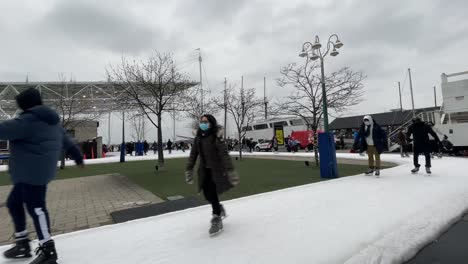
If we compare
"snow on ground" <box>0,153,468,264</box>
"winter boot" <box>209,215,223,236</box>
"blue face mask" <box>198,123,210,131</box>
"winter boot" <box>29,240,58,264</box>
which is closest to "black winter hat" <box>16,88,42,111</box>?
"winter boot" <box>29,240,58,264</box>

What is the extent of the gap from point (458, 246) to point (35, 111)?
4957 millimetres

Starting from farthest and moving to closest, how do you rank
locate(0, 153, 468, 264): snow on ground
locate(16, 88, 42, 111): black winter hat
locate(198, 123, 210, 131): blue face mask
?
locate(198, 123, 210, 131): blue face mask
locate(0, 153, 468, 264): snow on ground
locate(16, 88, 42, 111): black winter hat

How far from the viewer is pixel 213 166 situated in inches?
165

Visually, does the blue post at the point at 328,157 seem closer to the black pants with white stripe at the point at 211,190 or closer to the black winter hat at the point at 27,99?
the black pants with white stripe at the point at 211,190

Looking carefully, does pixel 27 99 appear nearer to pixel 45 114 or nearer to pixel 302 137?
pixel 45 114

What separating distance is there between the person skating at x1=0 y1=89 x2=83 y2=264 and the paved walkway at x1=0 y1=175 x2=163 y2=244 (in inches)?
71.0

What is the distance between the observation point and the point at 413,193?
625 cm

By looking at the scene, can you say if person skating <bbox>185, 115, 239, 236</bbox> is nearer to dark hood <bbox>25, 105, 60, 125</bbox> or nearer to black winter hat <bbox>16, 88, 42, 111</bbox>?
dark hood <bbox>25, 105, 60, 125</bbox>

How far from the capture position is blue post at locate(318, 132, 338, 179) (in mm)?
9203

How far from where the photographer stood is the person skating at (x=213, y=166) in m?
4.16

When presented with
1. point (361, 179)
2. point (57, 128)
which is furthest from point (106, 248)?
point (361, 179)

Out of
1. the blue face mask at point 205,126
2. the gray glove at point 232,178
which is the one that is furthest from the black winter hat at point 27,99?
the gray glove at point 232,178

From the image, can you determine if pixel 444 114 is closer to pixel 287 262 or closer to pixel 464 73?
pixel 464 73

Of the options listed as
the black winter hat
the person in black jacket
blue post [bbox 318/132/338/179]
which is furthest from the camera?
blue post [bbox 318/132/338/179]
